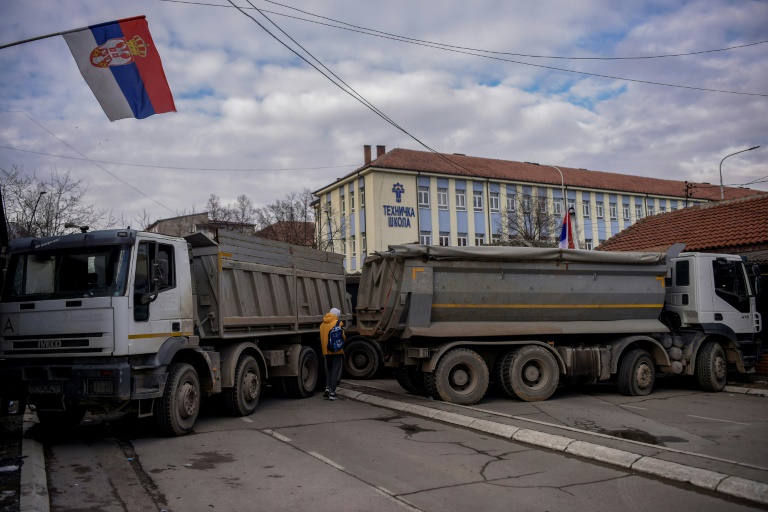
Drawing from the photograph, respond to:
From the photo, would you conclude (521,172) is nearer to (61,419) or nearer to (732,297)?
(732,297)

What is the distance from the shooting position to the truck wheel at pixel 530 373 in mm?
11453

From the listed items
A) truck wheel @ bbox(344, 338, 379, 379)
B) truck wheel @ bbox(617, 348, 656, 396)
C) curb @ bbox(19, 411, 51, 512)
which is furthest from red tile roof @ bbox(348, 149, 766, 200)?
curb @ bbox(19, 411, 51, 512)

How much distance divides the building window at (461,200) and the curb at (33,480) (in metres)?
43.1

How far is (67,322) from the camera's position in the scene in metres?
8.14

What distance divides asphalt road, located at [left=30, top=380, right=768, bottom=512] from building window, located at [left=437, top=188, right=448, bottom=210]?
38.0 meters

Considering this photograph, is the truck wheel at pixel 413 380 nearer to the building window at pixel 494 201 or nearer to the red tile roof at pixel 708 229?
the red tile roof at pixel 708 229

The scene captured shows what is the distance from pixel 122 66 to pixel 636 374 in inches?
419

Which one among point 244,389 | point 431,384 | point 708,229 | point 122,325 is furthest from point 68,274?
point 708,229

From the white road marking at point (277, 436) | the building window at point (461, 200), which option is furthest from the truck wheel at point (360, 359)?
the building window at point (461, 200)

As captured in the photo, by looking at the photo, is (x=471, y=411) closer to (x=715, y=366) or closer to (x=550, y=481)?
(x=550, y=481)

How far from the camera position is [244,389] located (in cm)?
1070

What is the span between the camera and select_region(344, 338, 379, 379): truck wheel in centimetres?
1561

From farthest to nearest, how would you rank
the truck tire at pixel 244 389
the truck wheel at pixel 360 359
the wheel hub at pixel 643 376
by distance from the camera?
the truck wheel at pixel 360 359 → the wheel hub at pixel 643 376 → the truck tire at pixel 244 389

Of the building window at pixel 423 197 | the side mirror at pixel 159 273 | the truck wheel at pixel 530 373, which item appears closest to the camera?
the side mirror at pixel 159 273
